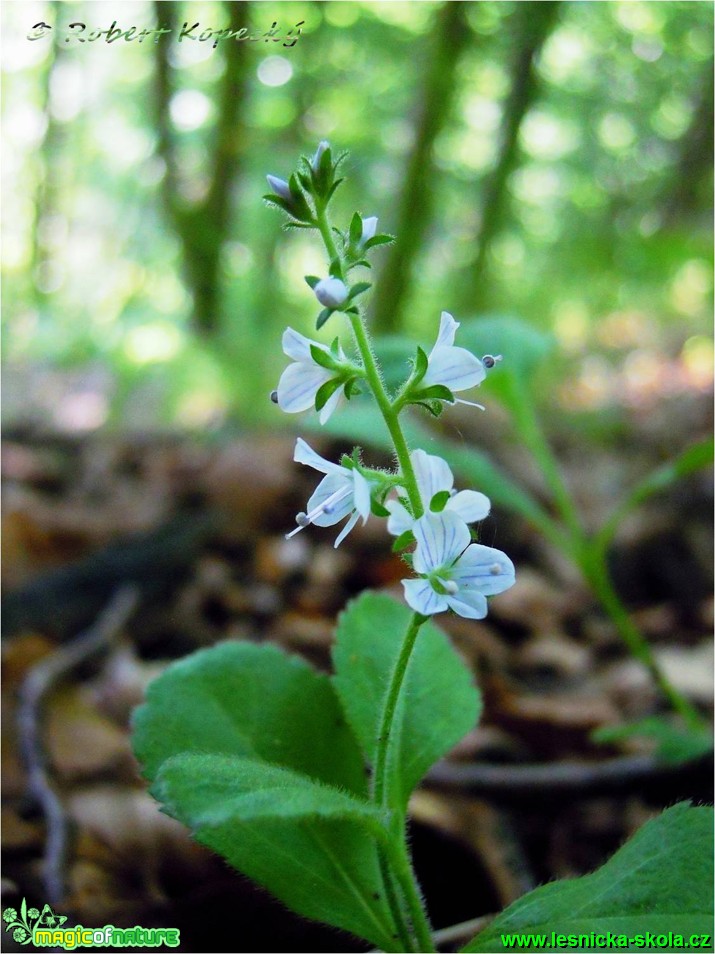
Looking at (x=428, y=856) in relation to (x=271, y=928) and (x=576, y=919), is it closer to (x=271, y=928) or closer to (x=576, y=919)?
(x=271, y=928)

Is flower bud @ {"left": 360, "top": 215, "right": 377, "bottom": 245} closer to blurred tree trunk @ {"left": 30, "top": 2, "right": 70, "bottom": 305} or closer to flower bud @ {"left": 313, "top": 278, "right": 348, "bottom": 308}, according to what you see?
flower bud @ {"left": 313, "top": 278, "right": 348, "bottom": 308}

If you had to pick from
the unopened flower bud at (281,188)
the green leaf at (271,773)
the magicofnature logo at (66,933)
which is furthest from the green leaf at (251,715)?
the unopened flower bud at (281,188)

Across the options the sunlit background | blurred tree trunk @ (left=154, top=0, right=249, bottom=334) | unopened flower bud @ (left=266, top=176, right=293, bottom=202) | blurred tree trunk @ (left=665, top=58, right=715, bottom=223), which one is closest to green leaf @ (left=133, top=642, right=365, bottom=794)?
unopened flower bud @ (left=266, top=176, right=293, bottom=202)

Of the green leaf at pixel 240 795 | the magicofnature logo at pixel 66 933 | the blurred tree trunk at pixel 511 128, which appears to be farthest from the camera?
the blurred tree trunk at pixel 511 128

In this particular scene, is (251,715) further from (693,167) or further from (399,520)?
(693,167)

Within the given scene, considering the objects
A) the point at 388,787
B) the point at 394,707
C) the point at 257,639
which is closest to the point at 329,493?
the point at 394,707

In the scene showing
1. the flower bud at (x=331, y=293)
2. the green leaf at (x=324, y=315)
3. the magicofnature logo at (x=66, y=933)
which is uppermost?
the flower bud at (x=331, y=293)

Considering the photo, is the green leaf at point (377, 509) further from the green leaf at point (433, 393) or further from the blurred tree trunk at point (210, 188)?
the blurred tree trunk at point (210, 188)

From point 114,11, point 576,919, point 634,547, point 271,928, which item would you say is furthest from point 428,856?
point 114,11
